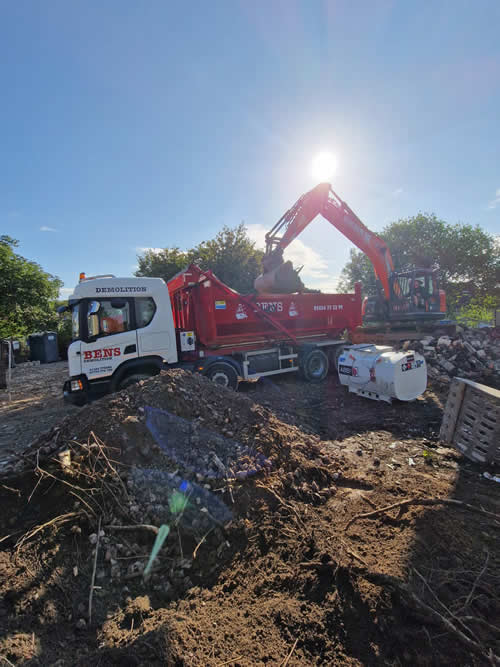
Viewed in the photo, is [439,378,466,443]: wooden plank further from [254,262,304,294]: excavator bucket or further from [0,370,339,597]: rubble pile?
[254,262,304,294]: excavator bucket

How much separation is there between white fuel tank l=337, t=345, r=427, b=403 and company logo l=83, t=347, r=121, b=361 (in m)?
4.85

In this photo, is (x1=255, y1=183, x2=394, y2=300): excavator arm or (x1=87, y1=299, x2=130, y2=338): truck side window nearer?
(x1=87, y1=299, x2=130, y2=338): truck side window

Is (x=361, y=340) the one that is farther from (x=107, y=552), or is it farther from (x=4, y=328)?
(x=4, y=328)

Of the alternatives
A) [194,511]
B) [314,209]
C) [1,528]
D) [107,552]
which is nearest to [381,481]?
[194,511]

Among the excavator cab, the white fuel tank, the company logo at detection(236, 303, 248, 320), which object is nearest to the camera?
the white fuel tank

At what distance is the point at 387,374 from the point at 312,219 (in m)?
6.28

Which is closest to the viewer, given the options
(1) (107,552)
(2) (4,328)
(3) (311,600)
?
(3) (311,600)

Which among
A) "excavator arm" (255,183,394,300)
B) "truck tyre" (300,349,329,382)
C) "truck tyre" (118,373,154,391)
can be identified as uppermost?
"excavator arm" (255,183,394,300)

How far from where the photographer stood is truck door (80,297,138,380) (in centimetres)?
564

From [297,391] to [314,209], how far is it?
19.9 feet

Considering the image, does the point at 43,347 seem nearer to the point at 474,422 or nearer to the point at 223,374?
the point at 223,374

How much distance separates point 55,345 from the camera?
634 inches

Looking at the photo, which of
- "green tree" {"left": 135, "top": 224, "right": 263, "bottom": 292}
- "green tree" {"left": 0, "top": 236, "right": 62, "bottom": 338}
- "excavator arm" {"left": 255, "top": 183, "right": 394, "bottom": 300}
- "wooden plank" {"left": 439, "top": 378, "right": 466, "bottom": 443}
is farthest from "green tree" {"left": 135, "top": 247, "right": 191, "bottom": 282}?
"wooden plank" {"left": 439, "top": 378, "right": 466, "bottom": 443}

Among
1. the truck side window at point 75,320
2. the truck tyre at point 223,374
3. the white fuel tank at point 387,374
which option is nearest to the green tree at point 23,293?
the truck side window at point 75,320
